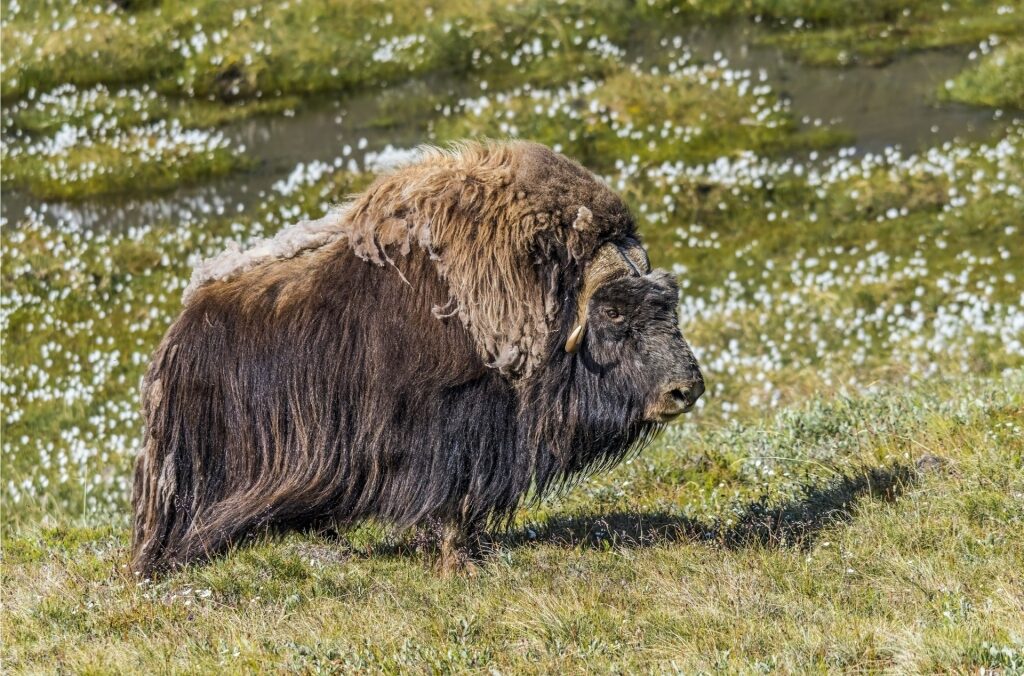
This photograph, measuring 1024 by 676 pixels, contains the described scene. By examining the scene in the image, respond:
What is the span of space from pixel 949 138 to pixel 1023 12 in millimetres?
6135

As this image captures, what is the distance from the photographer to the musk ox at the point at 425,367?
20.2ft

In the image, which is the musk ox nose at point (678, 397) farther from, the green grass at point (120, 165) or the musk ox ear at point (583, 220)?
the green grass at point (120, 165)

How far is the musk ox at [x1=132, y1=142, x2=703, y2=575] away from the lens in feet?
20.2

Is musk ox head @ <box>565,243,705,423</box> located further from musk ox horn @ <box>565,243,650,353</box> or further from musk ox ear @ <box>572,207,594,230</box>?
musk ox ear @ <box>572,207,594,230</box>

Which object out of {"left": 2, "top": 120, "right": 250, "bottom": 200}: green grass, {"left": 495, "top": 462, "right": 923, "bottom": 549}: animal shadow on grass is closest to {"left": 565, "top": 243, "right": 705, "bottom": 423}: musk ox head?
{"left": 495, "top": 462, "right": 923, "bottom": 549}: animal shadow on grass

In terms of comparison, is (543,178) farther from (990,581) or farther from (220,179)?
(220,179)

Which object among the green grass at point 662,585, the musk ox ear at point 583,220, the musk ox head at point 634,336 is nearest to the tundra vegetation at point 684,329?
the green grass at point 662,585

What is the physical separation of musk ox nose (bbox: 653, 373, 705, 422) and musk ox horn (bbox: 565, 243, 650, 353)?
515 mm

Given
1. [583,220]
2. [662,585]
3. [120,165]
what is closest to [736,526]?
[662,585]

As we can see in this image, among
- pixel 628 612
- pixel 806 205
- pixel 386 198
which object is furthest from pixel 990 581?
pixel 806 205

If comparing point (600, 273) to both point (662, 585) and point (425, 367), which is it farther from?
point (662, 585)

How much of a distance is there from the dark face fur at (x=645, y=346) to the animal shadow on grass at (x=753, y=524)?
0.72m

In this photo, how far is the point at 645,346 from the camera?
618 cm

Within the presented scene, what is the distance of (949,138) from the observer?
60.4 ft
